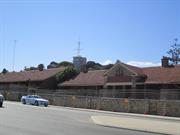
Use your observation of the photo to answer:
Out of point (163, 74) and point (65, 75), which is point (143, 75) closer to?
point (163, 74)

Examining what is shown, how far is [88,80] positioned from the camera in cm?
7400

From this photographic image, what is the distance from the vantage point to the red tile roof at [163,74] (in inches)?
2360

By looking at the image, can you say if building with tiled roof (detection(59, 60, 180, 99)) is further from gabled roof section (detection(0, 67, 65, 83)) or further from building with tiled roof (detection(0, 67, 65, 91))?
gabled roof section (detection(0, 67, 65, 83))

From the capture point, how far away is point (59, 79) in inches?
3273

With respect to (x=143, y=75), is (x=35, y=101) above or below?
below

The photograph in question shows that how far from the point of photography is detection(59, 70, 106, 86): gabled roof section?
70.7 meters

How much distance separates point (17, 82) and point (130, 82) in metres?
32.0

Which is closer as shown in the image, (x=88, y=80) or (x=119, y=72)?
(x=119, y=72)

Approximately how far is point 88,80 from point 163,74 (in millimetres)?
14709

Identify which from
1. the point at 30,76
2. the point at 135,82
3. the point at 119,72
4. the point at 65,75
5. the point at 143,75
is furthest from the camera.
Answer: the point at 30,76

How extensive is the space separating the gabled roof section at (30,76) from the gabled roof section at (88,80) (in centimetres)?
653

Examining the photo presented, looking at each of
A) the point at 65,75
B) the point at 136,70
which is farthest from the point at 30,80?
the point at 136,70

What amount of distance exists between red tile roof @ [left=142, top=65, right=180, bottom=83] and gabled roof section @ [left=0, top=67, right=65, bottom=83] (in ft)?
75.1

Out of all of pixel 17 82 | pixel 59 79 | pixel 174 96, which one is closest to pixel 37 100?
pixel 174 96
